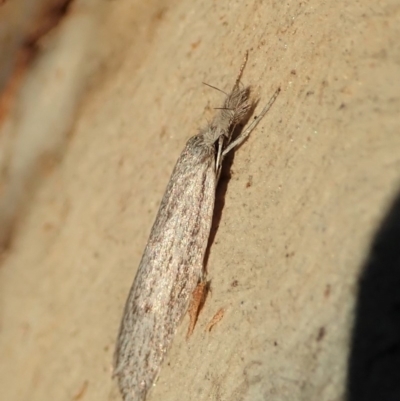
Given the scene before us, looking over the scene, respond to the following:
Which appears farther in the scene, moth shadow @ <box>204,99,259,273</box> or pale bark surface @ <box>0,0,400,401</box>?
moth shadow @ <box>204,99,259,273</box>

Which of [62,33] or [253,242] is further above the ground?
[62,33]

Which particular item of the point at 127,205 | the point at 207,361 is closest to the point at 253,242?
the point at 207,361

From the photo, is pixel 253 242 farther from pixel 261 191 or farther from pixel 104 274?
pixel 104 274

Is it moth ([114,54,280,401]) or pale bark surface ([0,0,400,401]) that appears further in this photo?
moth ([114,54,280,401])

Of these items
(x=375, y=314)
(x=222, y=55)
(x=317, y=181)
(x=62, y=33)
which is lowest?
(x=375, y=314)

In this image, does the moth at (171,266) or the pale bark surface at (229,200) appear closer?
the pale bark surface at (229,200)

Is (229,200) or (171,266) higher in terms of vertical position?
(229,200)

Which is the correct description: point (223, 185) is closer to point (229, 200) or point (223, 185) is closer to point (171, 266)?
point (229, 200)

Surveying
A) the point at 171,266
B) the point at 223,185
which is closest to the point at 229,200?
the point at 223,185
